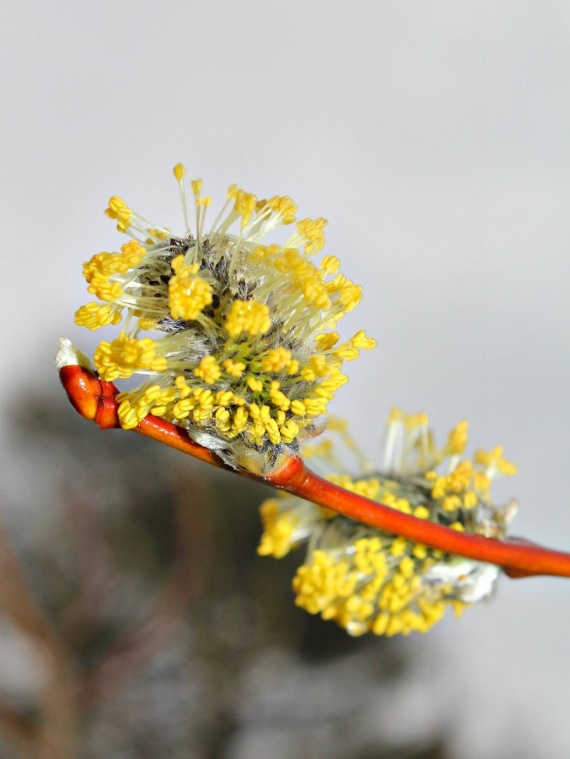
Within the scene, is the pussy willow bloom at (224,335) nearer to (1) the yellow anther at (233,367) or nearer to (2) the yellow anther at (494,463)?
(1) the yellow anther at (233,367)

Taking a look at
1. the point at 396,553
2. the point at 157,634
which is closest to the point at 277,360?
the point at 396,553

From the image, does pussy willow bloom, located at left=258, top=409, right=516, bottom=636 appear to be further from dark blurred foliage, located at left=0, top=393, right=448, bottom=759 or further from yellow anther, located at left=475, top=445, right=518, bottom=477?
dark blurred foliage, located at left=0, top=393, right=448, bottom=759

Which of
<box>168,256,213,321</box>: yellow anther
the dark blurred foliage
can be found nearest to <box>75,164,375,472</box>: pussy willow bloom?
<box>168,256,213,321</box>: yellow anther

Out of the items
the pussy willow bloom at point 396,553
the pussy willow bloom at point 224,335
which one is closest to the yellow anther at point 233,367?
the pussy willow bloom at point 224,335

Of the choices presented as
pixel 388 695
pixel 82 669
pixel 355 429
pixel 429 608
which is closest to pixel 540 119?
pixel 355 429

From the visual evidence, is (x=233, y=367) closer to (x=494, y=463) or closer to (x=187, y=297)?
(x=187, y=297)

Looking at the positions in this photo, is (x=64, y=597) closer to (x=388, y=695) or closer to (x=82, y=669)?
(x=82, y=669)
